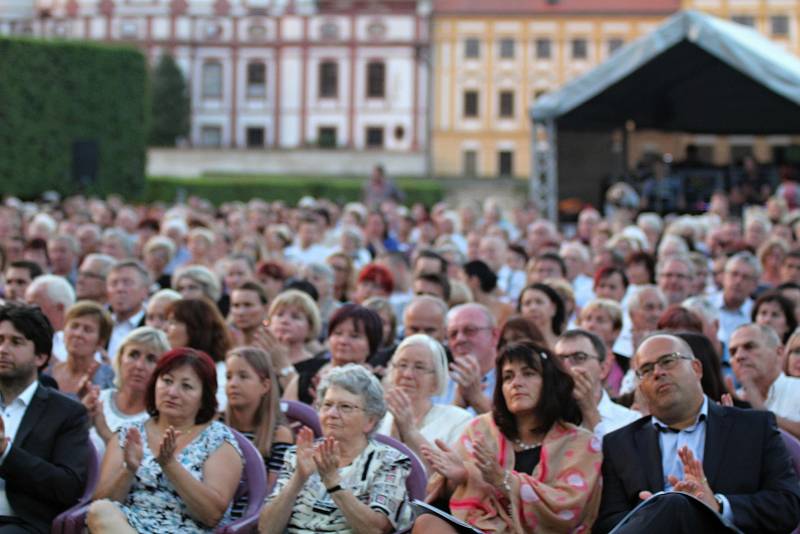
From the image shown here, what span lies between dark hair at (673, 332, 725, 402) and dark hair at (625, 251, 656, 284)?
4.71 meters

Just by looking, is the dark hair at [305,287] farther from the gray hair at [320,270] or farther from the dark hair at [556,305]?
the dark hair at [556,305]

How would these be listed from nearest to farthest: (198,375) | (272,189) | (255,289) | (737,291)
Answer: (198,375) → (255,289) → (737,291) → (272,189)

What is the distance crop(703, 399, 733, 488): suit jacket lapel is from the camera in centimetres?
572

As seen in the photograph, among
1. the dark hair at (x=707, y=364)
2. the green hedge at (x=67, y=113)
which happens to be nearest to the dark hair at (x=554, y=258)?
the dark hair at (x=707, y=364)

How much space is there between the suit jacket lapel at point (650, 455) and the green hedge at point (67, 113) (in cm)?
2852

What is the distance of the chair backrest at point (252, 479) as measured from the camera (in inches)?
241

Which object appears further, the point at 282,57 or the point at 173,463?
the point at 282,57

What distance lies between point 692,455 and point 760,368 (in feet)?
6.77

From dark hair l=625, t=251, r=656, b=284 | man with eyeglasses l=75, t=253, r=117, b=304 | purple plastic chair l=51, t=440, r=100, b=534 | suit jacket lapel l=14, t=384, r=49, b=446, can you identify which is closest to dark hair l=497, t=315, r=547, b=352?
purple plastic chair l=51, t=440, r=100, b=534

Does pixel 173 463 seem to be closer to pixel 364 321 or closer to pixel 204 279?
pixel 364 321

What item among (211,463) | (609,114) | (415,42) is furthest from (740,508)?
(415,42)

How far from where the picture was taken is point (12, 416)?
6.30 meters

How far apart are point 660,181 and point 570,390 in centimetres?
2361

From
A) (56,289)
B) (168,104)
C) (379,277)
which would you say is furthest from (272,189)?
(56,289)
